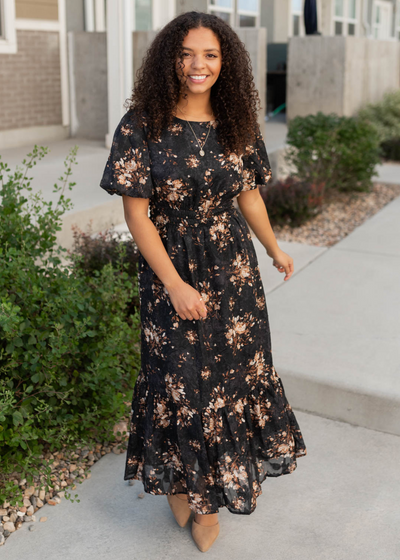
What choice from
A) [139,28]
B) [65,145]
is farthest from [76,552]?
[139,28]

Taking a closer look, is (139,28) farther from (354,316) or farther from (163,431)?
(163,431)

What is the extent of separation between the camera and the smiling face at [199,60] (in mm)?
1980

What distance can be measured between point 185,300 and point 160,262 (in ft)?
0.46

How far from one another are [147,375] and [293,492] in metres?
0.88

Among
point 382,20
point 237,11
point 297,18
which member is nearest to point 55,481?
point 237,11

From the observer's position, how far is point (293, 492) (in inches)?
105

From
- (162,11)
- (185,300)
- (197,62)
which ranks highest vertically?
(162,11)

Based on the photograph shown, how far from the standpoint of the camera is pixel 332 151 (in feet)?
25.0

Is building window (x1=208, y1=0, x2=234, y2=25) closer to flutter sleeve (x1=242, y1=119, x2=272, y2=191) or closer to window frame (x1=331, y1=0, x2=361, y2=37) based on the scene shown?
window frame (x1=331, y1=0, x2=361, y2=37)

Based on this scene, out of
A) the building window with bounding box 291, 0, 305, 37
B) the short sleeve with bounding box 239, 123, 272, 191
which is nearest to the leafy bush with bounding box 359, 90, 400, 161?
the building window with bounding box 291, 0, 305, 37

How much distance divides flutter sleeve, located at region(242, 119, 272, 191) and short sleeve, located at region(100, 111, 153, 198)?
14.8 inches

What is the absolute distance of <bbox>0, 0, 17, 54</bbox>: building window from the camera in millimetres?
7906

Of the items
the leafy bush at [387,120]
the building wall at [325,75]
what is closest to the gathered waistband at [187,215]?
the building wall at [325,75]

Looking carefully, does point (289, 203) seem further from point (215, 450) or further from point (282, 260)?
point (215, 450)
